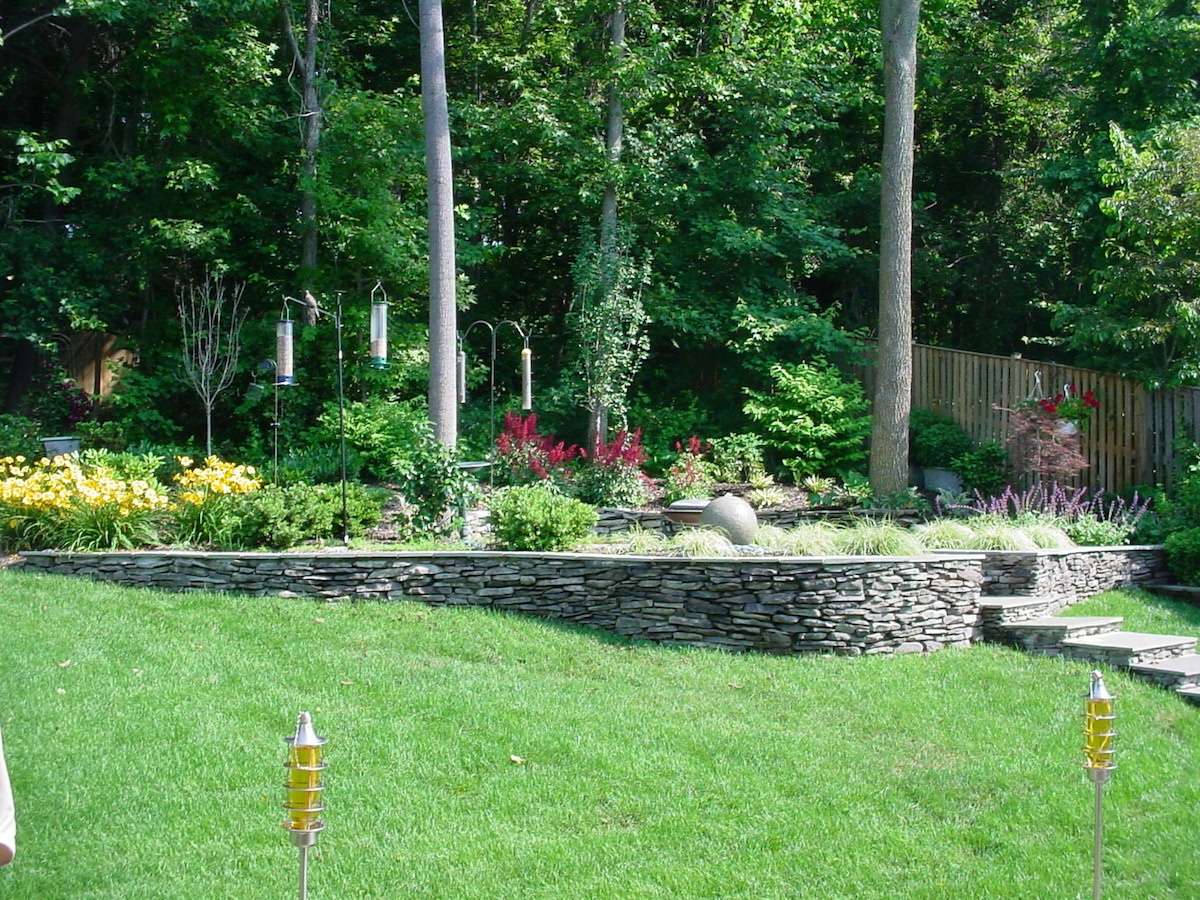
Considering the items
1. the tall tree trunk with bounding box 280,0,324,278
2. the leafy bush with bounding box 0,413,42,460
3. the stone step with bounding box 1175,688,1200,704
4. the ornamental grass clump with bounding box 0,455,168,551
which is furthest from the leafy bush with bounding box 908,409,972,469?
the leafy bush with bounding box 0,413,42,460

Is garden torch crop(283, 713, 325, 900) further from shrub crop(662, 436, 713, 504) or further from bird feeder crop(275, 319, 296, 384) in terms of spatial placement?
shrub crop(662, 436, 713, 504)

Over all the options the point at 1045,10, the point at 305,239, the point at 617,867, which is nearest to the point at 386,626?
the point at 617,867

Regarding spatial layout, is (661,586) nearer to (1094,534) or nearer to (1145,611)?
(1145,611)

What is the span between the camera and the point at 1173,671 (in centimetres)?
712

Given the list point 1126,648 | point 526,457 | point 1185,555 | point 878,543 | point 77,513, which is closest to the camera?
point 1126,648

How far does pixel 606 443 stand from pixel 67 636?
845 cm

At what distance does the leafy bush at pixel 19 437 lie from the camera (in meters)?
12.6

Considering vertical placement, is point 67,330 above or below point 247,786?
above

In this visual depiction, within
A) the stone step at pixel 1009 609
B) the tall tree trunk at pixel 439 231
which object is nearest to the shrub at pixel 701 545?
the stone step at pixel 1009 609

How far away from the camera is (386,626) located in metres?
7.69

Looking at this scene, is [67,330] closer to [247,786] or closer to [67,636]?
[67,636]

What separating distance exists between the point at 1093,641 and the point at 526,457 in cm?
658

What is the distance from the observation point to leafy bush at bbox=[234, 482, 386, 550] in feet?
28.7

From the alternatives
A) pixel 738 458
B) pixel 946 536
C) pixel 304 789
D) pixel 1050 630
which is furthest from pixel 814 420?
pixel 304 789
